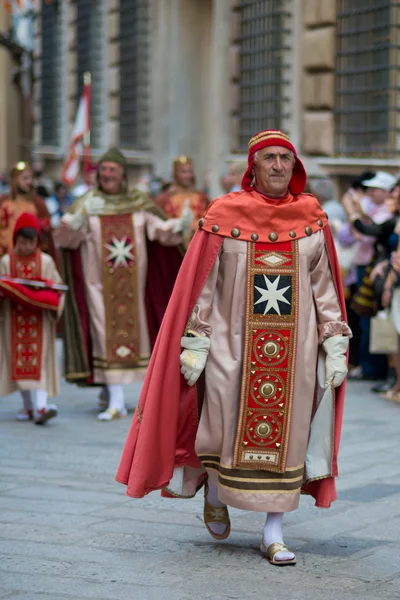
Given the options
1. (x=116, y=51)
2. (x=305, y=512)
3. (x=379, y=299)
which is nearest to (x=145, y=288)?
(x=379, y=299)

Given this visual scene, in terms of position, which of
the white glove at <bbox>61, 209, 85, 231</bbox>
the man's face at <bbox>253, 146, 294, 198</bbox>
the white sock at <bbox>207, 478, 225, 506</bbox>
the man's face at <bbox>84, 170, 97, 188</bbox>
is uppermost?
the man's face at <bbox>253, 146, 294, 198</bbox>

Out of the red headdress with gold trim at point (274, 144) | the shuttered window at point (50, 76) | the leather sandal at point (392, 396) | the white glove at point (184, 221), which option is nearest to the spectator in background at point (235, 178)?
the leather sandal at point (392, 396)

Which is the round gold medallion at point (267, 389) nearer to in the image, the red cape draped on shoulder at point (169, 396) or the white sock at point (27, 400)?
the red cape draped on shoulder at point (169, 396)

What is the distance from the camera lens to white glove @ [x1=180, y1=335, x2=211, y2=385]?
514cm

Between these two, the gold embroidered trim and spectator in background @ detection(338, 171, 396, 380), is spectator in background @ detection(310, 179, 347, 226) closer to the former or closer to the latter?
spectator in background @ detection(338, 171, 396, 380)

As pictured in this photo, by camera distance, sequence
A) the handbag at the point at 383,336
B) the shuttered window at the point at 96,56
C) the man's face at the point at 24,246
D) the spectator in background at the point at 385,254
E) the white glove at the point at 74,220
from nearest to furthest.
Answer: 1. the man's face at the point at 24,246
2. the white glove at the point at 74,220
3. the spectator in background at the point at 385,254
4. the handbag at the point at 383,336
5. the shuttered window at the point at 96,56

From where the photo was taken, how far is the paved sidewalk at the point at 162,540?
4895mm

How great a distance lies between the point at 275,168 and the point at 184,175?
6.57 meters

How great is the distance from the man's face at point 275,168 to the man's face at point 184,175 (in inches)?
255

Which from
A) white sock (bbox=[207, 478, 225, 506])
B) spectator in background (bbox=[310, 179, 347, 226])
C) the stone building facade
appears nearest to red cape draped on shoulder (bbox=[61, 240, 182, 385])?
spectator in background (bbox=[310, 179, 347, 226])

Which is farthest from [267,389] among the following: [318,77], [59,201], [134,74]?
[134,74]

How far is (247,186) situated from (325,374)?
0.80 m

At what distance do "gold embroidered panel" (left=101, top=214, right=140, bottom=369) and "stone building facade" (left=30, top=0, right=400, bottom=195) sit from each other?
18.1 feet

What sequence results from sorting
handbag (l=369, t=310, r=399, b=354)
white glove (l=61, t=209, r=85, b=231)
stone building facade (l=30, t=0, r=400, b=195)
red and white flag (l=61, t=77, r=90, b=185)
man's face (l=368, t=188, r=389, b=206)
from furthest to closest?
stone building facade (l=30, t=0, r=400, b=195), red and white flag (l=61, t=77, r=90, b=185), man's face (l=368, t=188, r=389, b=206), handbag (l=369, t=310, r=399, b=354), white glove (l=61, t=209, r=85, b=231)
